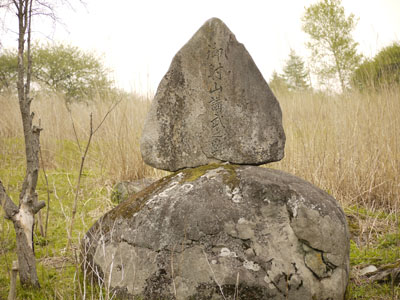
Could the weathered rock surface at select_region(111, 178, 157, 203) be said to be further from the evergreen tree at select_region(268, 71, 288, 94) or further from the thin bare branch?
the evergreen tree at select_region(268, 71, 288, 94)

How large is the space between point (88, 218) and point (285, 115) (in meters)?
2.55

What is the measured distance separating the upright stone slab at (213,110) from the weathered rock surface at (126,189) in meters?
1.50

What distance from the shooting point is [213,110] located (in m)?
2.04

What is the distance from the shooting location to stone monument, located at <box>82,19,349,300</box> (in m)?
1.62

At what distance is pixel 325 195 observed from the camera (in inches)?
73.7

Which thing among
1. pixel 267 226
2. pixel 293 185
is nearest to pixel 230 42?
pixel 293 185

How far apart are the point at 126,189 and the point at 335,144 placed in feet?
7.05

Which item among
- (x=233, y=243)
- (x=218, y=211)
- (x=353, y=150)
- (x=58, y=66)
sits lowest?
(x=233, y=243)

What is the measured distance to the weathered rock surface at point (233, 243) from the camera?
5.25 feet

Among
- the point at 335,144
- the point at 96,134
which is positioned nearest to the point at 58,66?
the point at 96,134

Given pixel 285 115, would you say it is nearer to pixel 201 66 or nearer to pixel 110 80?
pixel 110 80

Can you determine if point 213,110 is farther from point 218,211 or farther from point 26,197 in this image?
point 26,197

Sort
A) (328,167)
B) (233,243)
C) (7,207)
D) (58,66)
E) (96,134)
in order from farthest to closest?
1. (58,66)
2. (96,134)
3. (328,167)
4. (7,207)
5. (233,243)

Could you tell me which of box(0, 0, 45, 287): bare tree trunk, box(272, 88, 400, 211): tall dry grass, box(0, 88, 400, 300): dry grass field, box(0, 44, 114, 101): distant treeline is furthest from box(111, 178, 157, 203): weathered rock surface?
box(0, 44, 114, 101): distant treeline
